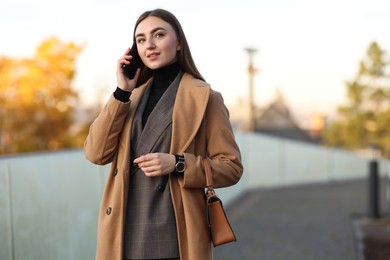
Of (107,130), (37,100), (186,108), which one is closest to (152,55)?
(186,108)

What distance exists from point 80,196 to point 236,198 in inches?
289

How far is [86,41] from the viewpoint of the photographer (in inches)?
1237

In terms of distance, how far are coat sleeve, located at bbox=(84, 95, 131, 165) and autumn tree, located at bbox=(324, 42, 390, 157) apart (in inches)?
1011

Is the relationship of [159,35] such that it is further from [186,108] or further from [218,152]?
[218,152]

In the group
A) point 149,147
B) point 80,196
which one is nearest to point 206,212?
point 149,147

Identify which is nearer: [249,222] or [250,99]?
[249,222]

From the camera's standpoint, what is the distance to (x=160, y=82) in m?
2.73

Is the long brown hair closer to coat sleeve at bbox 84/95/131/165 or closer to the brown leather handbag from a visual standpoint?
coat sleeve at bbox 84/95/131/165

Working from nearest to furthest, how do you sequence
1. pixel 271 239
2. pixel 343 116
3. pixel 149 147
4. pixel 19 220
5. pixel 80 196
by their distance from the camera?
pixel 149 147 < pixel 19 220 < pixel 80 196 < pixel 271 239 < pixel 343 116

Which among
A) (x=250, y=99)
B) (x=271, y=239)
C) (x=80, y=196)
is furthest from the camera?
(x=250, y=99)

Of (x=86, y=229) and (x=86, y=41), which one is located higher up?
(x=86, y=41)

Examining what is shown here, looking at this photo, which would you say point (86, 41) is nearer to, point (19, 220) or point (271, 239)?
point (271, 239)

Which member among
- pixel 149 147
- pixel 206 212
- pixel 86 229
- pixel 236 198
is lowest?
pixel 236 198

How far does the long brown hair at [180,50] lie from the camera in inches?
104
